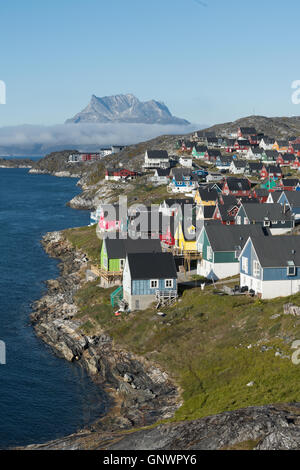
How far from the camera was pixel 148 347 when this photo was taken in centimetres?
5006

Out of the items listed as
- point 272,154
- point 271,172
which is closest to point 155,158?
point 272,154

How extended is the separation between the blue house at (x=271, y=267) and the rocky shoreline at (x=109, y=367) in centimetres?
1388

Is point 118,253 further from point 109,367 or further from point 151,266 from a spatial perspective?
point 109,367

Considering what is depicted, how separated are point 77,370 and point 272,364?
18258 mm

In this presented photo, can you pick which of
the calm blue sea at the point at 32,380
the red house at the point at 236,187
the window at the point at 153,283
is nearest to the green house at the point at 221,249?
the window at the point at 153,283

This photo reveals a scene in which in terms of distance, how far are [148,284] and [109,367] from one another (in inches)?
411

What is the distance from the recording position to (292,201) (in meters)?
86.4

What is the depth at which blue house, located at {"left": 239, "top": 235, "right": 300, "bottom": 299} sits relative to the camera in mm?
54125

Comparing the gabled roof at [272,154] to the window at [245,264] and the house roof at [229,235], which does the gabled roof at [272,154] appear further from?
the window at [245,264]

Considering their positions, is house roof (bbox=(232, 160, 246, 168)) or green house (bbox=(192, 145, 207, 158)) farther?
green house (bbox=(192, 145, 207, 158))

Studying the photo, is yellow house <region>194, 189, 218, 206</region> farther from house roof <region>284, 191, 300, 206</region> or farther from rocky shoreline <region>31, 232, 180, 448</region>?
rocky shoreline <region>31, 232, 180, 448</region>

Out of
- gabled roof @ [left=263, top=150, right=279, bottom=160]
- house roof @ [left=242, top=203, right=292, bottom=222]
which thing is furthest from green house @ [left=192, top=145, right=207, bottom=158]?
house roof @ [left=242, top=203, right=292, bottom=222]

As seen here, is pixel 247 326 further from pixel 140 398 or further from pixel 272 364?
pixel 140 398

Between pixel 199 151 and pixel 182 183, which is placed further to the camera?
pixel 199 151
